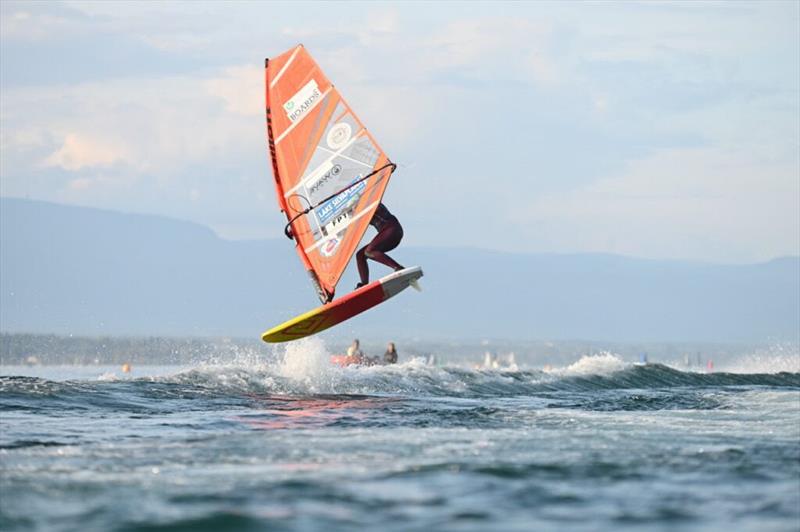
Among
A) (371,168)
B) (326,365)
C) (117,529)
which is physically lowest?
(117,529)

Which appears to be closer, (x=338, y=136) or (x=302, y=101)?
(x=338, y=136)

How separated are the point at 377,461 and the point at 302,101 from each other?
12.6m

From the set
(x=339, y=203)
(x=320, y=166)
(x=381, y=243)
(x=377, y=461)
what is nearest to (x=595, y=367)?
(x=339, y=203)

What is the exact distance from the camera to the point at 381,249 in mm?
25688

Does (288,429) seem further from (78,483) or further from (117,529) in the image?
(117,529)

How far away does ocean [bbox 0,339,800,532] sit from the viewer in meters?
12.3

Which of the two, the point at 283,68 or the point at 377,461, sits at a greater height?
the point at 283,68

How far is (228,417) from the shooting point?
21.1 m

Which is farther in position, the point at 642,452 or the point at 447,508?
the point at 642,452

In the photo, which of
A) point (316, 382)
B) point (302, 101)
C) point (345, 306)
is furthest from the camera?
point (316, 382)

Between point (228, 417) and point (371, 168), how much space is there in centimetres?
689

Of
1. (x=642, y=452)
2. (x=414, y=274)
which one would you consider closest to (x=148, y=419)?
(x=414, y=274)

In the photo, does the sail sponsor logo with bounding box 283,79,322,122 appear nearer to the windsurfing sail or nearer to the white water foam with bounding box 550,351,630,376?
the windsurfing sail

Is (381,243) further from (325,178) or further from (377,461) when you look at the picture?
(377,461)
